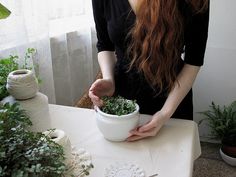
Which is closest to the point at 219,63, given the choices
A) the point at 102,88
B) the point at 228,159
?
the point at 228,159

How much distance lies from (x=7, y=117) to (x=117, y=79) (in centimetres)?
62

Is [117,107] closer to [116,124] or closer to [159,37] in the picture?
[116,124]

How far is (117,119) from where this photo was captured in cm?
83

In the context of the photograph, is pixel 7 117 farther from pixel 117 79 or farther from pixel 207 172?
pixel 207 172

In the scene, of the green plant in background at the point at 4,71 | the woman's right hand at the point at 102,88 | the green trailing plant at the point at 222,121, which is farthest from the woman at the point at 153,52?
the green trailing plant at the point at 222,121

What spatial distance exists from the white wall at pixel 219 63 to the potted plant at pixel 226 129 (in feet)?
0.31

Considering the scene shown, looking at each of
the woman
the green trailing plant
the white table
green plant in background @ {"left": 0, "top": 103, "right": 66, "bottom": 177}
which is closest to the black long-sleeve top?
the woman

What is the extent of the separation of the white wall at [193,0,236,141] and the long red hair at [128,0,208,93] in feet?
2.83

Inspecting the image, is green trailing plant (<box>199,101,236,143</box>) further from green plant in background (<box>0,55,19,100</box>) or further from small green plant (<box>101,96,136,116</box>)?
green plant in background (<box>0,55,19,100</box>)

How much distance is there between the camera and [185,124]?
3.17ft

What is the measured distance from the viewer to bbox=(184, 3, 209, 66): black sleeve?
3.19 ft

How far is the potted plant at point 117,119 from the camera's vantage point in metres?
0.83

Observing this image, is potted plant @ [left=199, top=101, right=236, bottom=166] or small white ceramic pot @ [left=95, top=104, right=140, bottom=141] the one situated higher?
small white ceramic pot @ [left=95, top=104, right=140, bottom=141]

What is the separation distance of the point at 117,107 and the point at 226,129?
3.83 ft
